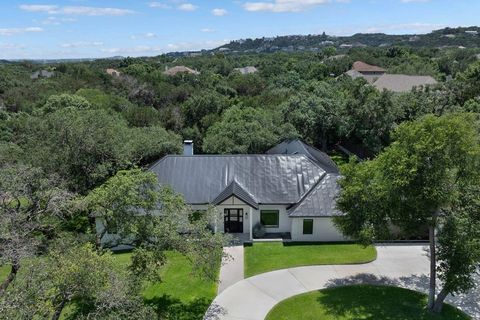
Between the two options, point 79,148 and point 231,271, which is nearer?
point 231,271

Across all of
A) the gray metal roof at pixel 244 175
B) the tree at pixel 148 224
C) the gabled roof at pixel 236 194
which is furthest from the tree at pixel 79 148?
the tree at pixel 148 224

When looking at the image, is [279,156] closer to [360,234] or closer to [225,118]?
[360,234]

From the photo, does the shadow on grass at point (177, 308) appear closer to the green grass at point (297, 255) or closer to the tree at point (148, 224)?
the tree at point (148, 224)

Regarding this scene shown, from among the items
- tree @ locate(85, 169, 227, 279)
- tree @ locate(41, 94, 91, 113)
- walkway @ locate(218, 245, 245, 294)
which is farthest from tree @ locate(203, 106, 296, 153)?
tree @ locate(85, 169, 227, 279)

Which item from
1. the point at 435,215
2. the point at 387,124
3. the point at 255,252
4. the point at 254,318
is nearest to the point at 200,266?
the point at 254,318

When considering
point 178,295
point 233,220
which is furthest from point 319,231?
point 178,295

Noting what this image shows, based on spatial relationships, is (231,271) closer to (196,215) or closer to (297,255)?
(297,255)
